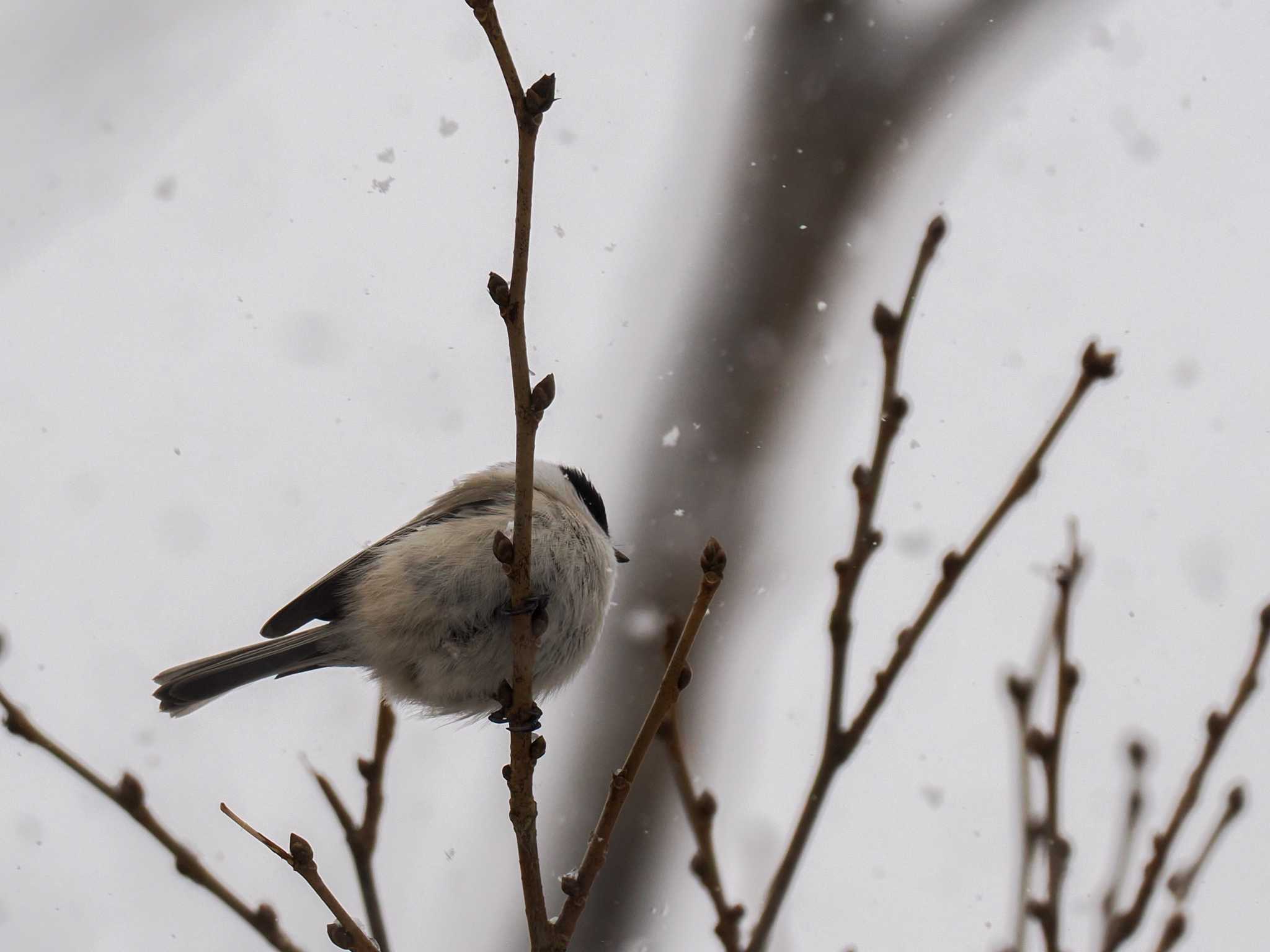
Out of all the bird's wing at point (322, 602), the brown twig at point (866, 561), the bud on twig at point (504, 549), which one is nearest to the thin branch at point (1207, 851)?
the brown twig at point (866, 561)

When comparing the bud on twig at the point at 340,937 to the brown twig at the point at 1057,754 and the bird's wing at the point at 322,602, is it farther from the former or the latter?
the bird's wing at the point at 322,602

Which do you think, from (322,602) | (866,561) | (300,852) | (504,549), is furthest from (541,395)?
(322,602)

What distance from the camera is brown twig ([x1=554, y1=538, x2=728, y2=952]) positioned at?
1477 mm

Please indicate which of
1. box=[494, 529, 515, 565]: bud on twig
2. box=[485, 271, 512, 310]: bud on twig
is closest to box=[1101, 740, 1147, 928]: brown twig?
box=[494, 529, 515, 565]: bud on twig

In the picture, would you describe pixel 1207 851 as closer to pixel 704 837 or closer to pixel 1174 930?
pixel 1174 930

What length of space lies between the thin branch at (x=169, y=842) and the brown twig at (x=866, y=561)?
0.63 meters

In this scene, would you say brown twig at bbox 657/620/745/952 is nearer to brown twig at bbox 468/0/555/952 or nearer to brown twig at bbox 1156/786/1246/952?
brown twig at bbox 468/0/555/952

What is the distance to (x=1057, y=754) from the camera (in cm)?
155

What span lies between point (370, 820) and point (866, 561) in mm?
845

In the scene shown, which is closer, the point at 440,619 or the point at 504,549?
the point at 504,549

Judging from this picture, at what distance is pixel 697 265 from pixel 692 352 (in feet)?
0.96

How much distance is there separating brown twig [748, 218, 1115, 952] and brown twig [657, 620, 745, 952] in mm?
60

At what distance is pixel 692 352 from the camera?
3.24 meters

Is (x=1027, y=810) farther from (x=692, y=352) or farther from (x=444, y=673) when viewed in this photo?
(x=692, y=352)
